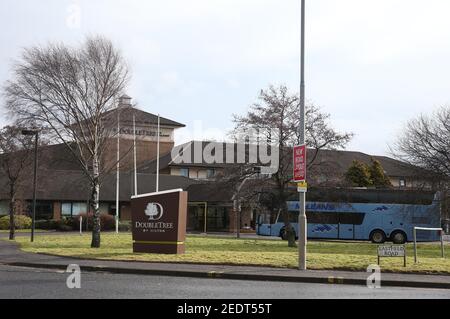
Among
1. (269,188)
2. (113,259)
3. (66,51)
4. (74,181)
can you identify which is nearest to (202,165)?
(74,181)

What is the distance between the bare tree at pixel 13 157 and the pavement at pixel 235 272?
48.9 ft

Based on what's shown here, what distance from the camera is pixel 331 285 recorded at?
14523mm

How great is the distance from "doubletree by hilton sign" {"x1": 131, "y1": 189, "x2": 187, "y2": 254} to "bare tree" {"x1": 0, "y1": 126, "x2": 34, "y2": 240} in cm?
1391

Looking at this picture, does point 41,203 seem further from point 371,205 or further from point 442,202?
point 442,202

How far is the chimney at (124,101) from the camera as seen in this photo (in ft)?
87.5

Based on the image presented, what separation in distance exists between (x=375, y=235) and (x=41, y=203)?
33.5 m

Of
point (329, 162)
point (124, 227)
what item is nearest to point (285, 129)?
point (329, 162)

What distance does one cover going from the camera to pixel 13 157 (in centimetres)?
3359

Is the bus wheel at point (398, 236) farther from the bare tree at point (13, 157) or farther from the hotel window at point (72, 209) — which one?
the hotel window at point (72, 209)

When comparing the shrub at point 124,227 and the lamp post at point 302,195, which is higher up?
the lamp post at point 302,195

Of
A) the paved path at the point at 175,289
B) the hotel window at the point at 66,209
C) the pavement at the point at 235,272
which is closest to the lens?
the paved path at the point at 175,289

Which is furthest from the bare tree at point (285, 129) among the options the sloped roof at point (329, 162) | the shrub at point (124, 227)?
the shrub at point (124, 227)

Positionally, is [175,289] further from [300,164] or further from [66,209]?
[66,209]

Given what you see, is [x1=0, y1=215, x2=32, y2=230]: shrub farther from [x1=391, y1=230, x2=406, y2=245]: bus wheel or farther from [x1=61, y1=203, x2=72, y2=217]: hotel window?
[x1=391, y1=230, x2=406, y2=245]: bus wheel
